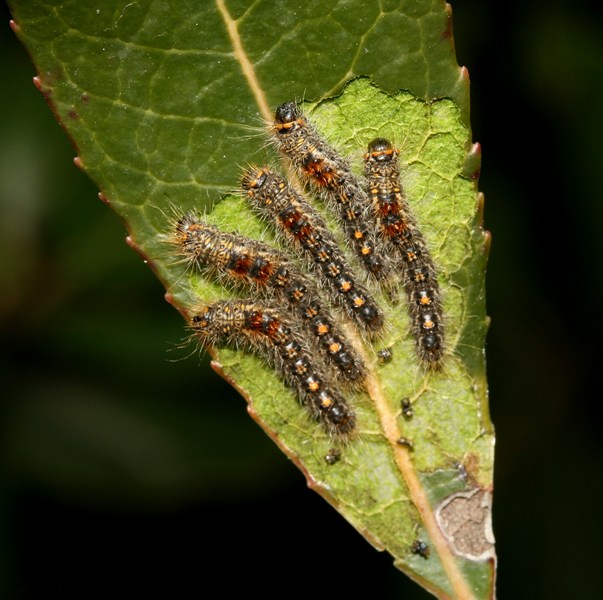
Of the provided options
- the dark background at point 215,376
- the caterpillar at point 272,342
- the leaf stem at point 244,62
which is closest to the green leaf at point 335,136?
the leaf stem at point 244,62

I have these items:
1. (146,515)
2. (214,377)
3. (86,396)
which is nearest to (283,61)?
(214,377)

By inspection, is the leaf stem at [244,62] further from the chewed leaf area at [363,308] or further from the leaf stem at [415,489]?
the leaf stem at [415,489]

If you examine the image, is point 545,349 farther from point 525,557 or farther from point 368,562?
point 368,562

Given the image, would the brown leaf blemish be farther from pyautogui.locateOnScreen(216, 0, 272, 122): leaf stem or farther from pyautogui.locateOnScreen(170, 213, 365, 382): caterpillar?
pyautogui.locateOnScreen(216, 0, 272, 122): leaf stem

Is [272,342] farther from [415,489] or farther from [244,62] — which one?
[244,62]

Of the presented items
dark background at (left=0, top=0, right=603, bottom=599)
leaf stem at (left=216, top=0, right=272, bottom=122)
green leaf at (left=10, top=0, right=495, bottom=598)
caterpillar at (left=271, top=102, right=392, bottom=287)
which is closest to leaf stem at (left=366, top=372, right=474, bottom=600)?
green leaf at (left=10, top=0, right=495, bottom=598)

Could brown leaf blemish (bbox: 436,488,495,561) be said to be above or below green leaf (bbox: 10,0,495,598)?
below
